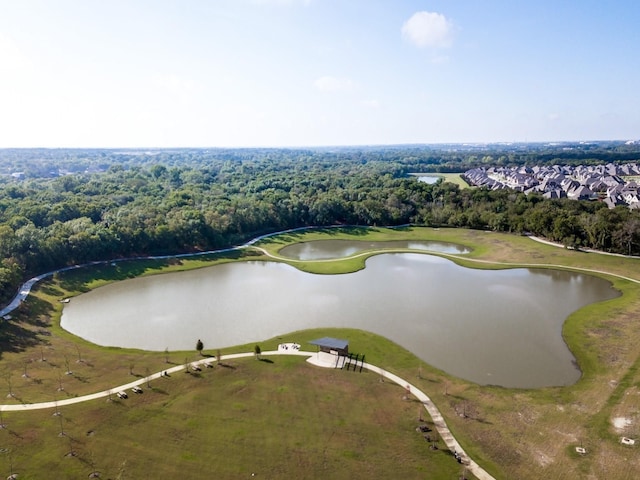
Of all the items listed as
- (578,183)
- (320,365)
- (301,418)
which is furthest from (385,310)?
(578,183)

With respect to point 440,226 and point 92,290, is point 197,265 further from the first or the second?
point 440,226

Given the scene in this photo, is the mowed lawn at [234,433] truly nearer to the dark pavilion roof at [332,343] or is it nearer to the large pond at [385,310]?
the dark pavilion roof at [332,343]

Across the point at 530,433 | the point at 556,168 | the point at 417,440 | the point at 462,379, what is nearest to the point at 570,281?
the point at 462,379

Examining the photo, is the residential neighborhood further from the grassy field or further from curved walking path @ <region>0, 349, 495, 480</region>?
curved walking path @ <region>0, 349, 495, 480</region>

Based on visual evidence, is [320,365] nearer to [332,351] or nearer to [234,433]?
[332,351]

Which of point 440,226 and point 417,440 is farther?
point 440,226

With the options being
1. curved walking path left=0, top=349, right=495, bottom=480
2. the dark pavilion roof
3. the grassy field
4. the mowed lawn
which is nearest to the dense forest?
the grassy field

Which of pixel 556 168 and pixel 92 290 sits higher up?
pixel 556 168
